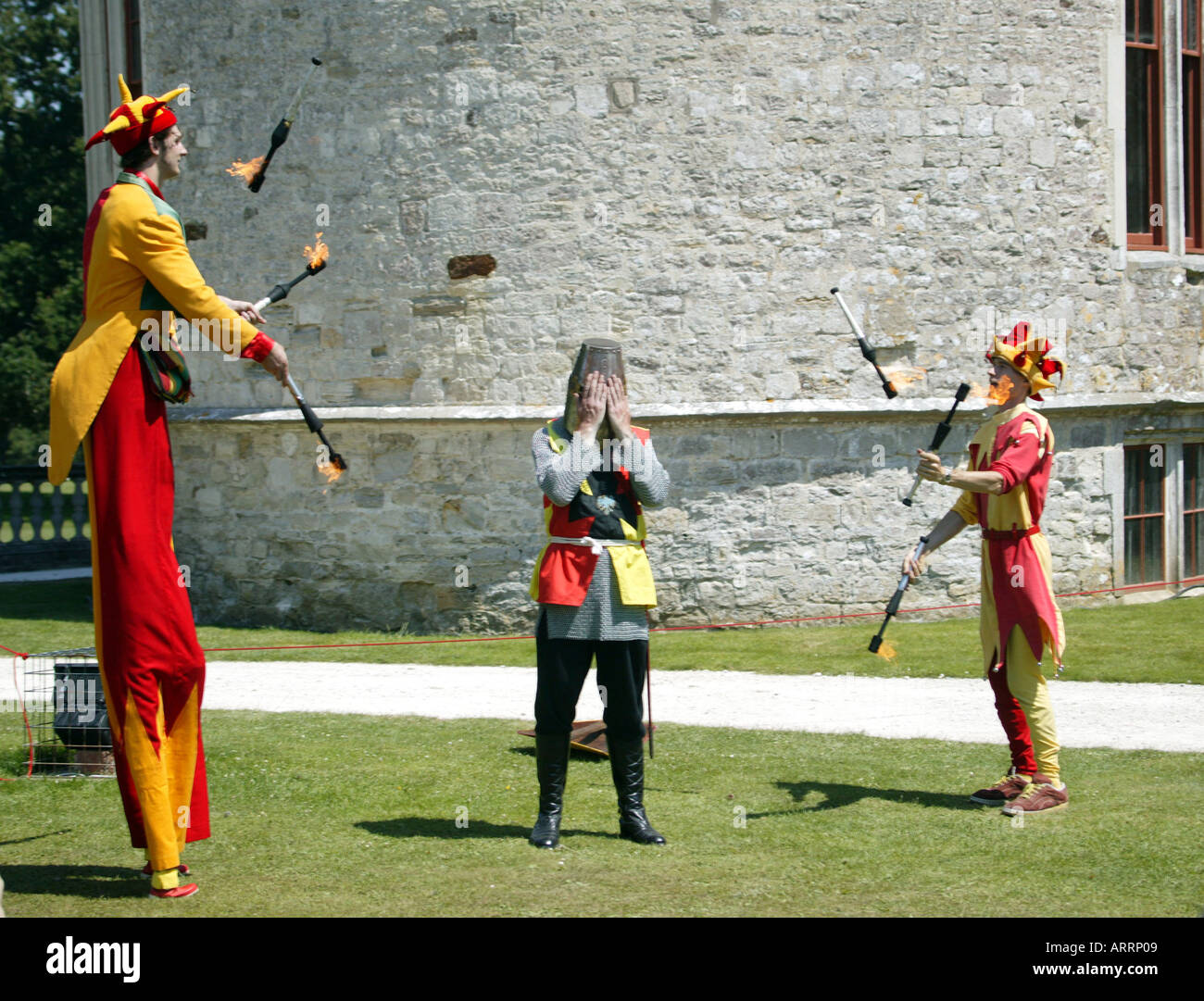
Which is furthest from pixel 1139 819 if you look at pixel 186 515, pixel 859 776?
pixel 186 515

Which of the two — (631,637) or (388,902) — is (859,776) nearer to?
(631,637)

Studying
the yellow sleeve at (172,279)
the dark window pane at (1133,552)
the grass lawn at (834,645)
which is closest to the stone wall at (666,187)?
the grass lawn at (834,645)

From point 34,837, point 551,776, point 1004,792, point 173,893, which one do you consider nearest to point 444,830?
point 551,776

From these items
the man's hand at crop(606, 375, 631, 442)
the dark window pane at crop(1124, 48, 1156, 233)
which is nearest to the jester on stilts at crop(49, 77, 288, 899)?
the man's hand at crop(606, 375, 631, 442)

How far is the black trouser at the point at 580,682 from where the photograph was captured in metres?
5.76

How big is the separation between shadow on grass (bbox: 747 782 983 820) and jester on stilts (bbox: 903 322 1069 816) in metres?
0.14

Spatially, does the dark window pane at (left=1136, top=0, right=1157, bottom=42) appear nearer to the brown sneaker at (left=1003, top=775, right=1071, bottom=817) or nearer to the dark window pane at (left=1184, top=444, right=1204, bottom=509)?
the dark window pane at (left=1184, top=444, right=1204, bottom=509)

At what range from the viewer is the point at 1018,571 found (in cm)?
639

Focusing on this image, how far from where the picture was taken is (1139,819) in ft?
19.7

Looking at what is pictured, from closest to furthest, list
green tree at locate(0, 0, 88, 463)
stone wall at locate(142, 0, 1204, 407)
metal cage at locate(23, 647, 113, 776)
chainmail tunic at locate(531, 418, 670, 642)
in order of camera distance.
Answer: chainmail tunic at locate(531, 418, 670, 642) → metal cage at locate(23, 647, 113, 776) → stone wall at locate(142, 0, 1204, 407) → green tree at locate(0, 0, 88, 463)

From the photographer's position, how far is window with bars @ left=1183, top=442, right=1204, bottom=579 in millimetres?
14125

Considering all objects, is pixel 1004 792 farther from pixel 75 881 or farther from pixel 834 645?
pixel 834 645

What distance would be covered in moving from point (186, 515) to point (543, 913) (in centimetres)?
923

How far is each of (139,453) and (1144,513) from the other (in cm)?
1132
